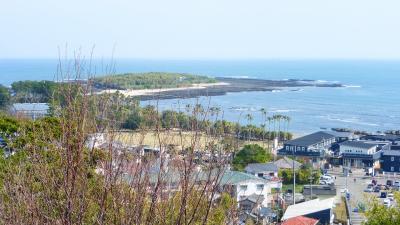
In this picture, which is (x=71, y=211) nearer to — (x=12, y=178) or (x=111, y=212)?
(x=111, y=212)

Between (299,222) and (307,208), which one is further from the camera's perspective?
(307,208)

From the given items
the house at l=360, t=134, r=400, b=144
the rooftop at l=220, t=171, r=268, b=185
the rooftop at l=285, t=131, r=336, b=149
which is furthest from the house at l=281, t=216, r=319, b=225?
the house at l=360, t=134, r=400, b=144

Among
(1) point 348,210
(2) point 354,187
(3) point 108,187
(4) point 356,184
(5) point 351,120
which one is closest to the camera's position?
(3) point 108,187

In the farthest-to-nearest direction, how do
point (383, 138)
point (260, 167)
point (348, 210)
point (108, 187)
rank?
point (383, 138) < point (260, 167) < point (348, 210) < point (108, 187)

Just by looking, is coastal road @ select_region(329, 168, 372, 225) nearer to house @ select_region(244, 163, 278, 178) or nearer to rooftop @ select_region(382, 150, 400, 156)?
rooftop @ select_region(382, 150, 400, 156)

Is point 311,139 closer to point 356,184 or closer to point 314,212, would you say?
point 356,184

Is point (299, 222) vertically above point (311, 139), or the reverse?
point (299, 222)

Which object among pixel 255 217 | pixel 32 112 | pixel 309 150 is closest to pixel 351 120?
pixel 309 150

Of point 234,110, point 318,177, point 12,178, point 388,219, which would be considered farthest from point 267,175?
point 234,110

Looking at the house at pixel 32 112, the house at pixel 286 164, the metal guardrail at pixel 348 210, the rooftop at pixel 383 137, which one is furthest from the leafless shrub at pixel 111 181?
the rooftop at pixel 383 137
